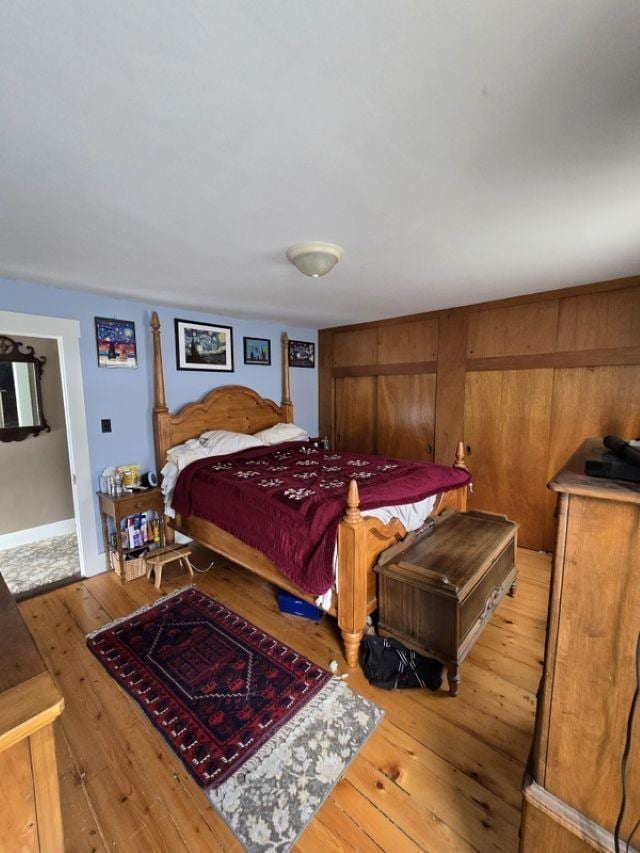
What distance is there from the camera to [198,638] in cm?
221

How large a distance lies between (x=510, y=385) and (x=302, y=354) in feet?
8.14

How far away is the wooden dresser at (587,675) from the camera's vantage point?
777 millimetres

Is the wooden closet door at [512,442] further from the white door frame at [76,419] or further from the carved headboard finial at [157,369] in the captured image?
the white door frame at [76,419]

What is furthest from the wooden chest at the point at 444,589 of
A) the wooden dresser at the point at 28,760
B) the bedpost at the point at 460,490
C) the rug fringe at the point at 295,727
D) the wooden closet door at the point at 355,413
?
the wooden closet door at the point at 355,413

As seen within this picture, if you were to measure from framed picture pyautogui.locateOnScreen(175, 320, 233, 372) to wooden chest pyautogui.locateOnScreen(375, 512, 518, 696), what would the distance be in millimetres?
2591

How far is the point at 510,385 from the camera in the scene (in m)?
3.32

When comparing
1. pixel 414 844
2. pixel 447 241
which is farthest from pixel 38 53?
pixel 414 844

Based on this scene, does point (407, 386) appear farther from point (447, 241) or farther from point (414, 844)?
point (414, 844)

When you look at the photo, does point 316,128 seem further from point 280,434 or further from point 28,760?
point 280,434

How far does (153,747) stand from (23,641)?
3.59ft

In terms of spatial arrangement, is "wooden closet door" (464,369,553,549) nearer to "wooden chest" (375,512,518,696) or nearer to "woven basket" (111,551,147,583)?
"wooden chest" (375,512,518,696)

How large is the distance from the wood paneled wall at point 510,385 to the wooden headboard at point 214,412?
1022 millimetres

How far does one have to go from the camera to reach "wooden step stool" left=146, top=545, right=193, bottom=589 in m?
2.79

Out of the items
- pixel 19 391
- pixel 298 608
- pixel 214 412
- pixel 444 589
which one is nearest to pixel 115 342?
pixel 214 412
